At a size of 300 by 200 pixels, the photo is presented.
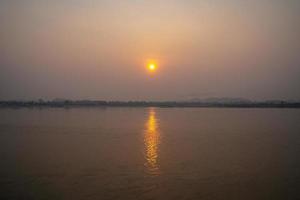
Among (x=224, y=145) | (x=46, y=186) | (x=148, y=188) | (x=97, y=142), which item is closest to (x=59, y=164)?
(x=46, y=186)

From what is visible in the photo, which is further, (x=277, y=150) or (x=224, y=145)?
(x=224, y=145)

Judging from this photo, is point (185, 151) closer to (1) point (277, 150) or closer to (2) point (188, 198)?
(1) point (277, 150)

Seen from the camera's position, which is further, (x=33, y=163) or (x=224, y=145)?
(x=224, y=145)

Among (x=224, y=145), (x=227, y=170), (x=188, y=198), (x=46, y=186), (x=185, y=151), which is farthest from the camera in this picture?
(x=224, y=145)

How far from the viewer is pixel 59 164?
16781mm

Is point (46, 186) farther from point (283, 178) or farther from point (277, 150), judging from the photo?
point (277, 150)

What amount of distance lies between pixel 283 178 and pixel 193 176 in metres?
3.76

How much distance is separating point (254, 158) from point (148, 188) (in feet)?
28.9

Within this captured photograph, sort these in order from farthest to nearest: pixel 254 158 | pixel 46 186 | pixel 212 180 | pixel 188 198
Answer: pixel 254 158, pixel 212 180, pixel 46 186, pixel 188 198

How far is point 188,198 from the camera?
37.8ft

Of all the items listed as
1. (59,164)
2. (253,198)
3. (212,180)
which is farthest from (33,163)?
(253,198)

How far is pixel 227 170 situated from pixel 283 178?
2.49 metres

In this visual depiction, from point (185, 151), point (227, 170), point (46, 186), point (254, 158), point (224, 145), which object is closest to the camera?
point (46, 186)

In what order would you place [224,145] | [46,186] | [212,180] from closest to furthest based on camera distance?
[46,186]
[212,180]
[224,145]
